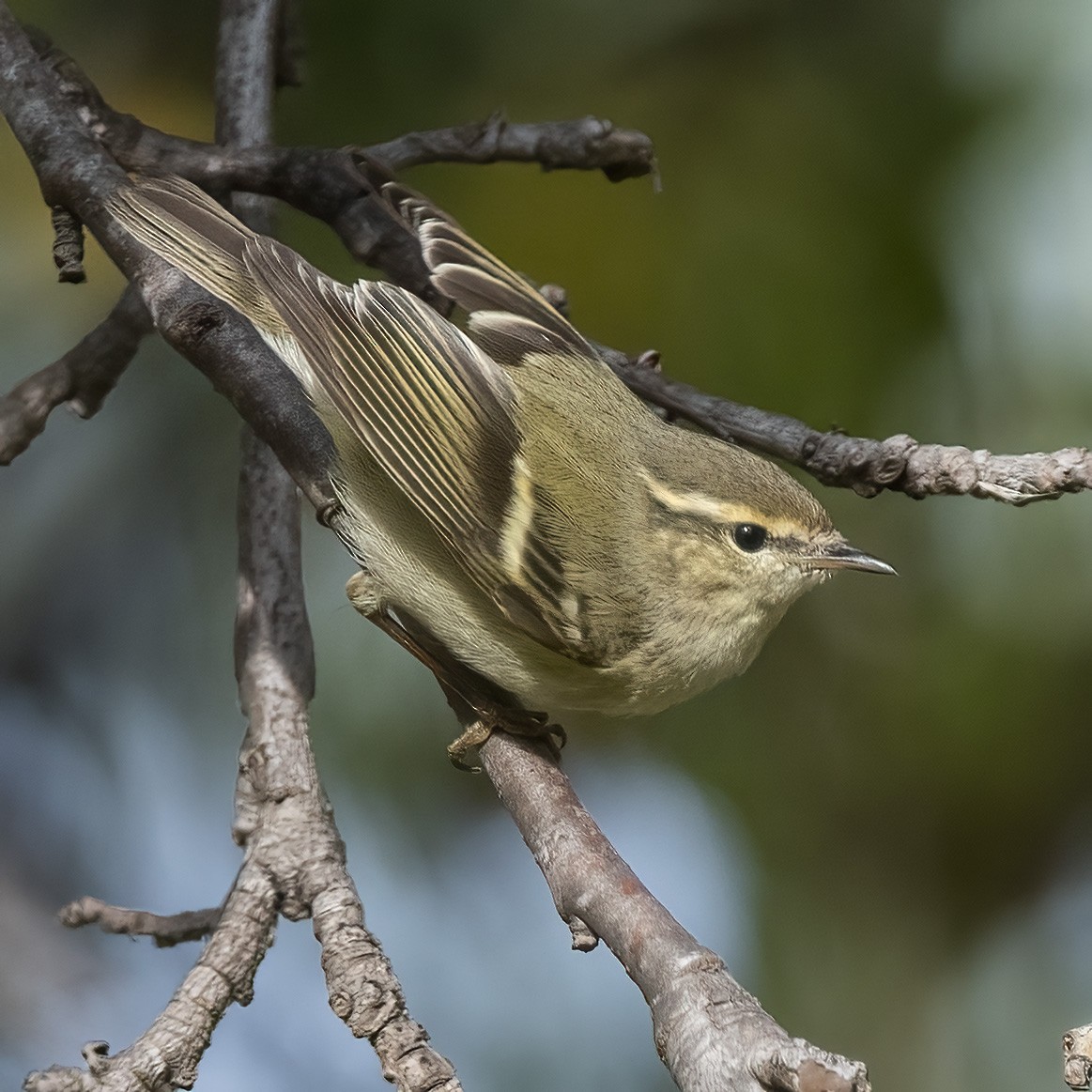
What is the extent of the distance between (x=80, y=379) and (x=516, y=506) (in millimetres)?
790

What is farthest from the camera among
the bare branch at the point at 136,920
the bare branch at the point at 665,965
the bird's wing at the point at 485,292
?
the bird's wing at the point at 485,292

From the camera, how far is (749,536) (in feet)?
6.89

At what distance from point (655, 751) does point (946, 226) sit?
46.2 inches

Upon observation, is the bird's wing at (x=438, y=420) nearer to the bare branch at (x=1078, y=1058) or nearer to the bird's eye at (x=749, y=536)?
the bird's eye at (x=749, y=536)

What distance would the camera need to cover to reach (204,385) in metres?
2.94

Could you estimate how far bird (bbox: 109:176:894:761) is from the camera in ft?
6.75

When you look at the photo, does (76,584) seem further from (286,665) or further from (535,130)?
(535,130)

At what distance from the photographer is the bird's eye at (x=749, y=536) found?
6.86 ft

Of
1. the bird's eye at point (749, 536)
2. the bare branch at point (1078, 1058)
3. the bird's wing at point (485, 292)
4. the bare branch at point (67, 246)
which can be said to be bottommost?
the bare branch at point (1078, 1058)

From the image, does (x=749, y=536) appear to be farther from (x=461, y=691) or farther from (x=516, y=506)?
(x=461, y=691)

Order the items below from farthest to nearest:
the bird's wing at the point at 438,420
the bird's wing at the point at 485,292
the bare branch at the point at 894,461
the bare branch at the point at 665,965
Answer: the bird's wing at the point at 485,292 < the bird's wing at the point at 438,420 < the bare branch at the point at 894,461 < the bare branch at the point at 665,965

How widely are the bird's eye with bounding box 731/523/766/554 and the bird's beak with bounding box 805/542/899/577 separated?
0.26 feet

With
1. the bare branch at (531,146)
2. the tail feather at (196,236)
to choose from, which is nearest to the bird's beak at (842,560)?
the bare branch at (531,146)

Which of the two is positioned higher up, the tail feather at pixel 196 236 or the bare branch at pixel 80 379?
the tail feather at pixel 196 236
